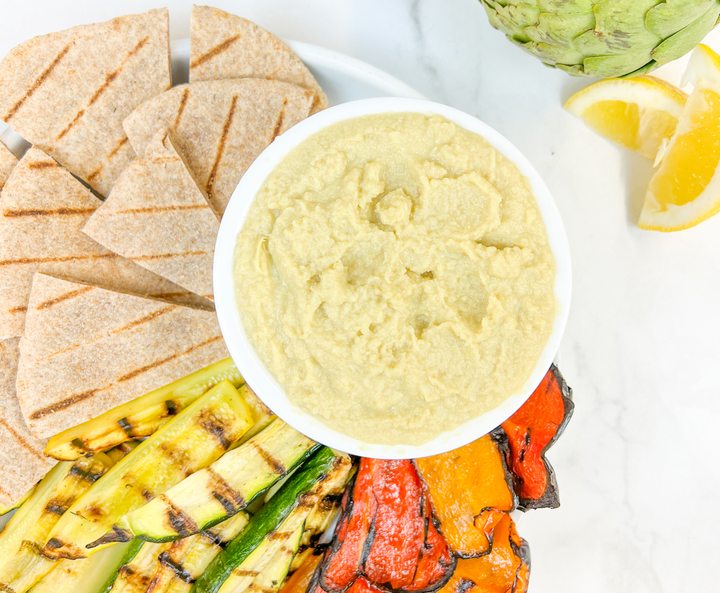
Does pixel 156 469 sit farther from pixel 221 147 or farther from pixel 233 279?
pixel 221 147

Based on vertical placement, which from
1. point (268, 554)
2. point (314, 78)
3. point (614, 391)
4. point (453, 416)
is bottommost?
point (614, 391)

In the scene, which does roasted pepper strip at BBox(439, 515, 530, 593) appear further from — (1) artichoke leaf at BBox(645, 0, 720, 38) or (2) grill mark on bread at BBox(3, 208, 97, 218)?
(2) grill mark on bread at BBox(3, 208, 97, 218)

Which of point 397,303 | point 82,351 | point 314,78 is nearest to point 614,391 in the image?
point 397,303

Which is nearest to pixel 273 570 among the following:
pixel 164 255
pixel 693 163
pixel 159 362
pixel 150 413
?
pixel 150 413

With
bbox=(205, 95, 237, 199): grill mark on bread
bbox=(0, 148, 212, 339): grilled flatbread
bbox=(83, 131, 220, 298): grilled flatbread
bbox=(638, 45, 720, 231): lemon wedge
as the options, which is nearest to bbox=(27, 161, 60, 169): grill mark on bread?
bbox=(0, 148, 212, 339): grilled flatbread

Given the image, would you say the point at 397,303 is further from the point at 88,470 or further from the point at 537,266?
the point at 88,470

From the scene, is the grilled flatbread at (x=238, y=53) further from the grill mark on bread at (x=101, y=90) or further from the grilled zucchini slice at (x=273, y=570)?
the grilled zucchini slice at (x=273, y=570)

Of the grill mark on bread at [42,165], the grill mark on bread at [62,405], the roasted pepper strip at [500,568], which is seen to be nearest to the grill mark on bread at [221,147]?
the grill mark on bread at [42,165]
